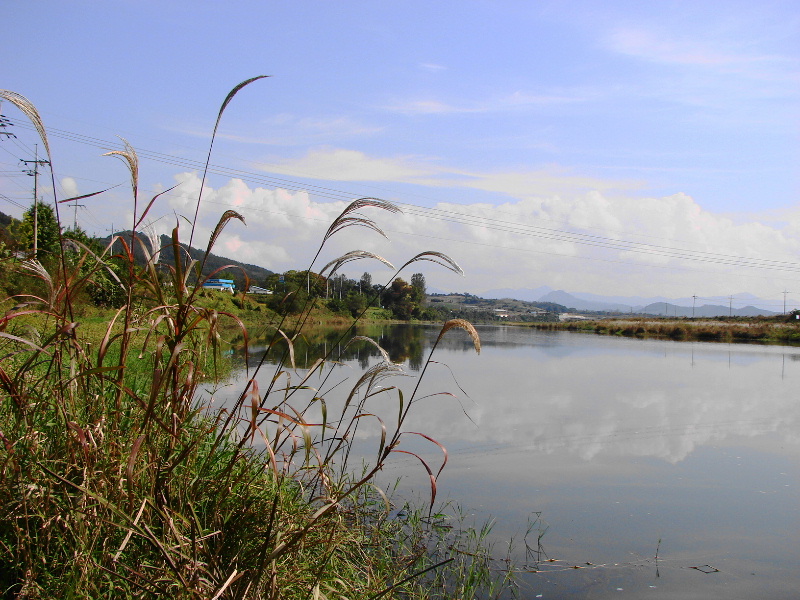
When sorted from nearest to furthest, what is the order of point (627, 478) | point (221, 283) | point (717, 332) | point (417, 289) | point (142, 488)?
point (142, 488) < point (221, 283) < point (417, 289) < point (627, 478) < point (717, 332)

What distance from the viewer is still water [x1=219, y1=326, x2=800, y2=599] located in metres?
3.90

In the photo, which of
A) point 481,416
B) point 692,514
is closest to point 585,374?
point 481,416

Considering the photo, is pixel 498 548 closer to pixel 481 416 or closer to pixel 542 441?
pixel 542 441

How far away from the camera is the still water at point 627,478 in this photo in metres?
3.90

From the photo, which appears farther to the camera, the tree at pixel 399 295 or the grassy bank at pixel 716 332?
the grassy bank at pixel 716 332

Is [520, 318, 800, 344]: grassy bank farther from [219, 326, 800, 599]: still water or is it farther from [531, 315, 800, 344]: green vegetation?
[219, 326, 800, 599]: still water

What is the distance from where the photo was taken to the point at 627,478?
616cm

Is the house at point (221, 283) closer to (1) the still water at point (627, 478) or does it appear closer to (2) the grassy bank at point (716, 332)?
(1) the still water at point (627, 478)

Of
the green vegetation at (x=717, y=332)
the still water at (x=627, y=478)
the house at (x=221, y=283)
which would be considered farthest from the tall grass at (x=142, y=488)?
the green vegetation at (x=717, y=332)

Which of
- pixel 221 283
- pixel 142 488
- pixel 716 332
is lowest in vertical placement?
pixel 716 332

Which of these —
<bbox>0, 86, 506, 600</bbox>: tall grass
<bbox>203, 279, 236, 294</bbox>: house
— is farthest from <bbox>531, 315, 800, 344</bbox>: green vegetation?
<bbox>0, 86, 506, 600</bbox>: tall grass

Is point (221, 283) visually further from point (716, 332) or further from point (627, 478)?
point (716, 332)

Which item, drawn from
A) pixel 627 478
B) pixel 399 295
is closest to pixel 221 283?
pixel 627 478

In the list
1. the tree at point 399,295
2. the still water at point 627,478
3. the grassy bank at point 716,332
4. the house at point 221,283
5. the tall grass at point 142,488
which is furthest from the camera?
→ the grassy bank at point 716,332
